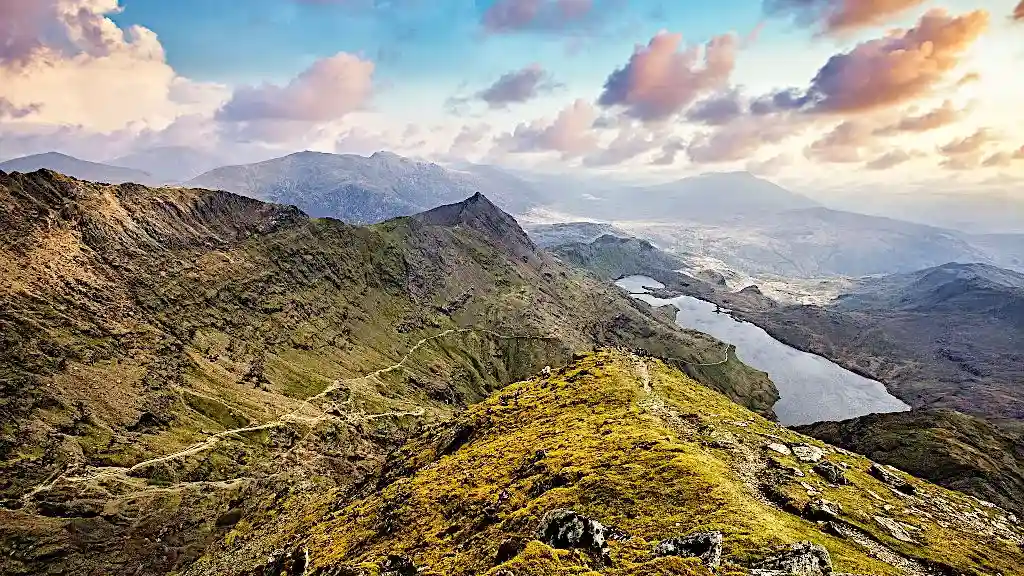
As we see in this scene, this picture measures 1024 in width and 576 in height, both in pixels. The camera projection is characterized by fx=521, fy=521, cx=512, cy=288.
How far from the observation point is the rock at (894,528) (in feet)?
196

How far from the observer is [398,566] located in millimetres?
63500

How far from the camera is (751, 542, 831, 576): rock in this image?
42.1m

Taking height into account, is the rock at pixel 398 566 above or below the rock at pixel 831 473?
above

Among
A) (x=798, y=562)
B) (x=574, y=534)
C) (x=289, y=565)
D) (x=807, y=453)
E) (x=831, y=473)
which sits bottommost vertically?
(x=289, y=565)

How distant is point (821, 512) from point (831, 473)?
22.9m

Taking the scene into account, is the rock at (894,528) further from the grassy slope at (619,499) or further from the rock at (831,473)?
the rock at (831,473)

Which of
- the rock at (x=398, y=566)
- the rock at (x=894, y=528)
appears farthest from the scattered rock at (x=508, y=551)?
the rock at (x=894, y=528)

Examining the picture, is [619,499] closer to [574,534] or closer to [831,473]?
[574,534]

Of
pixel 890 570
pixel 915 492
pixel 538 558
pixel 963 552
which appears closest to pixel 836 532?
pixel 890 570

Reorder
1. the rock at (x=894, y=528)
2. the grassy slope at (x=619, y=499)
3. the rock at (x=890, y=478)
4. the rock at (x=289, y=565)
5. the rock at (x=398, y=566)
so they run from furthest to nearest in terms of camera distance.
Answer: the rock at (x=289, y=565) → the rock at (x=890, y=478) → the rock at (x=398, y=566) → the rock at (x=894, y=528) → the grassy slope at (x=619, y=499)

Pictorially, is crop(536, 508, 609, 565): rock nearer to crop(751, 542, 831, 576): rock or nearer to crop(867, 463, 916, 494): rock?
crop(751, 542, 831, 576): rock

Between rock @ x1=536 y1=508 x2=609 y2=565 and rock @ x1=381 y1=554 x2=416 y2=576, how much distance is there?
731 inches

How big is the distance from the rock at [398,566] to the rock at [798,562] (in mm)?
38797

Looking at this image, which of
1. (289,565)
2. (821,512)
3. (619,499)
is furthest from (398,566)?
(821,512)
